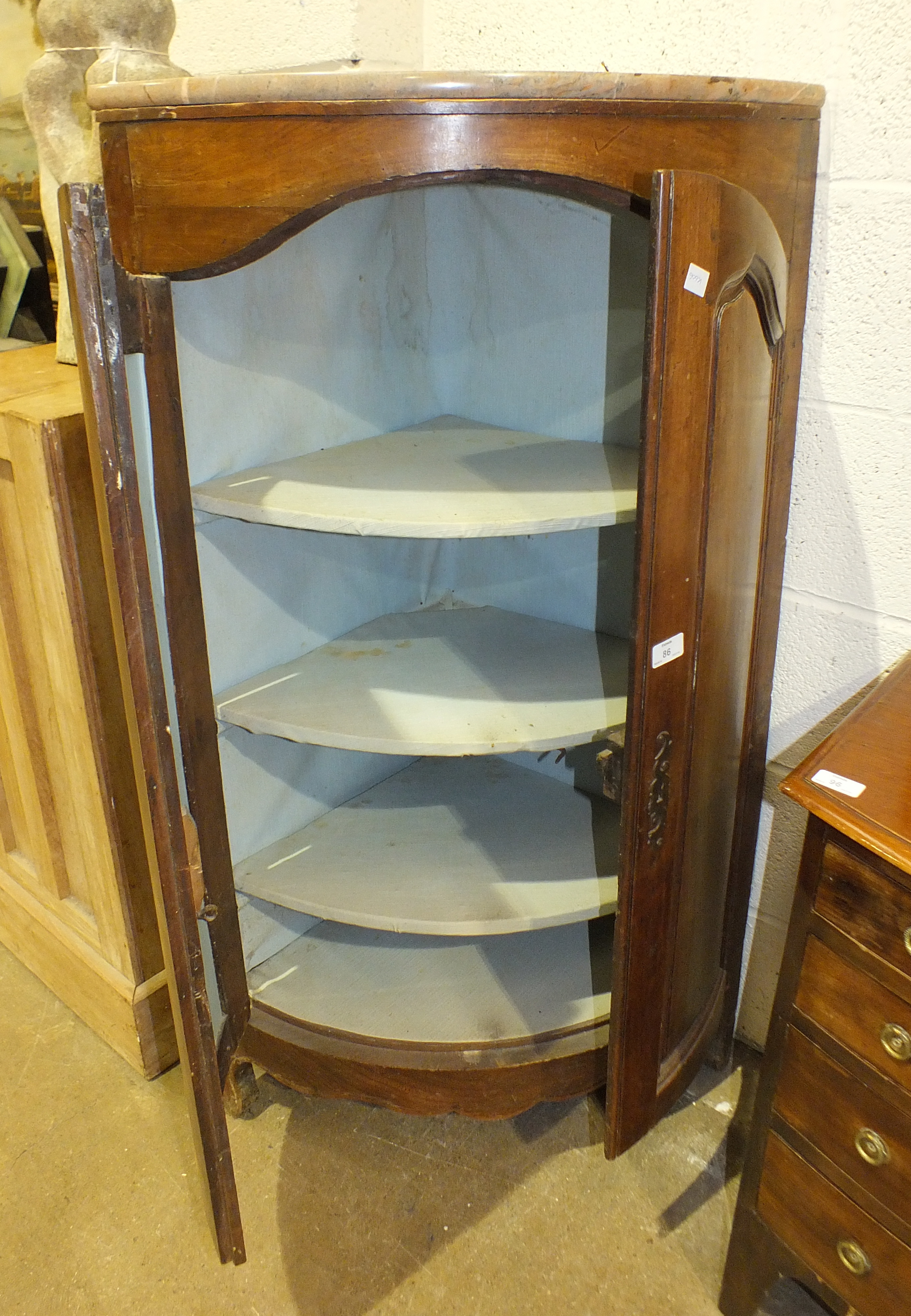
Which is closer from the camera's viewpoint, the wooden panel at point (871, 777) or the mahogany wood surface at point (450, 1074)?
the wooden panel at point (871, 777)

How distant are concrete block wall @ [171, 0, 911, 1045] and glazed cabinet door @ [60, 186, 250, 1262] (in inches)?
28.2

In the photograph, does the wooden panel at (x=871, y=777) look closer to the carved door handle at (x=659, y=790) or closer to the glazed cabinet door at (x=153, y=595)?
the carved door handle at (x=659, y=790)

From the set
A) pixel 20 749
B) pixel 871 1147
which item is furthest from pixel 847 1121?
pixel 20 749

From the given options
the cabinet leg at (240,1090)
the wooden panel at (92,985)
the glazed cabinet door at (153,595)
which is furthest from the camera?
the wooden panel at (92,985)

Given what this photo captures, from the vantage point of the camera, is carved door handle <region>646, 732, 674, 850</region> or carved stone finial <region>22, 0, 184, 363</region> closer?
carved door handle <region>646, 732, 674, 850</region>

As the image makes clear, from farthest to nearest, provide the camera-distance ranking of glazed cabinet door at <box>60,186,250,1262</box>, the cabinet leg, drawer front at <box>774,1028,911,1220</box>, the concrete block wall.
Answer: the cabinet leg
the concrete block wall
drawer front at <box>774,1028,911,1220</box>
glazed cabinet door at <box>60,186,250,1262</box>

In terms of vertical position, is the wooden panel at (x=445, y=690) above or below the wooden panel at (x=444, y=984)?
above

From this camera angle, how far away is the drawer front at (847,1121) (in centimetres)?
99

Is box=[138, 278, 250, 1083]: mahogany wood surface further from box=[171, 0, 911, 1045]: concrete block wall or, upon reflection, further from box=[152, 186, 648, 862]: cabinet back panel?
box=[171, 0, 911, 1045]: concrete block wall

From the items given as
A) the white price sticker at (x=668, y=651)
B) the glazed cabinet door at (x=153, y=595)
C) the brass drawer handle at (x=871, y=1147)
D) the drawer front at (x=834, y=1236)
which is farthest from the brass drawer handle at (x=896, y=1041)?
the glazed cabinet door at (x=153, y=595)

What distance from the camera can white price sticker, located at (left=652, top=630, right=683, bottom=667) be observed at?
1.02m

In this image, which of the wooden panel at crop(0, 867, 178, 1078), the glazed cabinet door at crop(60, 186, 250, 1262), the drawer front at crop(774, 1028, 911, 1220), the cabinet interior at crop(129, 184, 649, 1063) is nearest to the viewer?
the glazed cabinet door at crop(60, 186, 250, 1262)

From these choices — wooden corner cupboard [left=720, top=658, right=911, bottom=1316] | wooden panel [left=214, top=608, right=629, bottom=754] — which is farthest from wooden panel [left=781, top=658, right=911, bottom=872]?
wooden panel [left=214, top=608, right=629, bottom=754]

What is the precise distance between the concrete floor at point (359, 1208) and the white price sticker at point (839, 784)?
81cm
